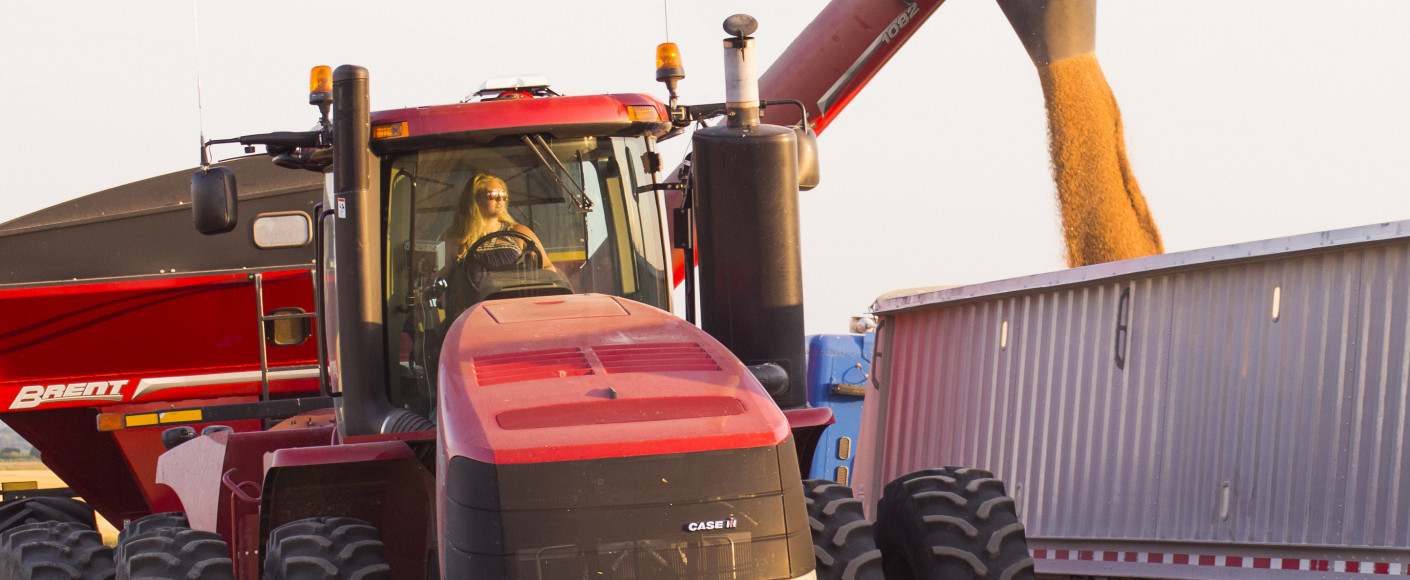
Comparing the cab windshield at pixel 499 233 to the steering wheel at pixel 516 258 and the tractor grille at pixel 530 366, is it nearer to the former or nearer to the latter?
the steering wheel at pixel 516 258

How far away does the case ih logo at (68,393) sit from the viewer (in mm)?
10312

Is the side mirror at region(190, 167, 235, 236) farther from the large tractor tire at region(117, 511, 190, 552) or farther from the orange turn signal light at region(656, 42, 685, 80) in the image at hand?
the orange turn signal light at region(656, 42, 685, 80)

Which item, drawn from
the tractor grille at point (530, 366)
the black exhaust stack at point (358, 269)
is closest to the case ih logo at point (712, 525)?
the tractor grille at point (530, 366)

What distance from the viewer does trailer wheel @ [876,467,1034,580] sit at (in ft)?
15.6

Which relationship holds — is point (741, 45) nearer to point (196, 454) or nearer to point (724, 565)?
point (724, 565)

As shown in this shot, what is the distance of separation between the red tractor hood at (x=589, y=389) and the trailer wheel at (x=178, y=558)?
1.09 metres

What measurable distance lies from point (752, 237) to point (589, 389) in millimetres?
1007

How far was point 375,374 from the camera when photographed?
17.1 ft

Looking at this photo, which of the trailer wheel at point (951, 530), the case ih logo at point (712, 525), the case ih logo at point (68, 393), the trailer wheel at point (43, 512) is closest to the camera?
the case ih logo at point (712, 525)

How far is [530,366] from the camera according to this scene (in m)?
4.40

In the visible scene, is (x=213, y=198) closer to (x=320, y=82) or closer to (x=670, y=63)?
(x=320, y=82)

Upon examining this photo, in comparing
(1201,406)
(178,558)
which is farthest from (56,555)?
(1201,406)

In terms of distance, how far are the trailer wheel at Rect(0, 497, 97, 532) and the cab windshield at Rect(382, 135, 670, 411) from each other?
3245mm

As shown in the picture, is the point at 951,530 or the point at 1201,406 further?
the point at 1201,406
